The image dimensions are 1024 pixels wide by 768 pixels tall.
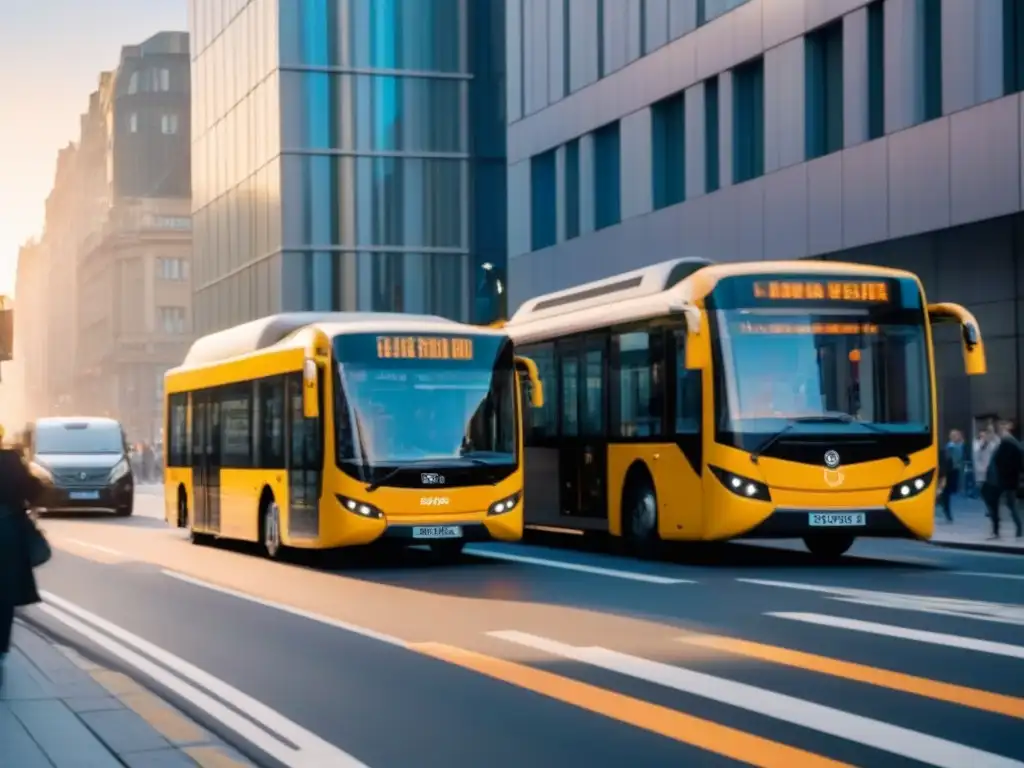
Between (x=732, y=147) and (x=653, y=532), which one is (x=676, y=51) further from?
(x=653, y=532)

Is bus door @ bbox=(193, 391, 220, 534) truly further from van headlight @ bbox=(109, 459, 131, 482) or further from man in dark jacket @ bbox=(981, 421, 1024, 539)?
van headlight @ bbox=(109, 459, 131, 482)

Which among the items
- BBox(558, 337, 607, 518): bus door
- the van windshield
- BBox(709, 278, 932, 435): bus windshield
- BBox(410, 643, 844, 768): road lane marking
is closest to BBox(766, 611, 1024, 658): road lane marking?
BBox(410, 643, 844, 768): road lane marking

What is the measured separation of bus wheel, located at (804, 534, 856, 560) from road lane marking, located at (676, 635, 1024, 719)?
9119 millimetres

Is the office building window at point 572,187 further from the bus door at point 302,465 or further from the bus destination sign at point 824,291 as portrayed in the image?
the bus destination sign at point 824,291

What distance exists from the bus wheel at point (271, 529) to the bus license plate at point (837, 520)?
236 inches

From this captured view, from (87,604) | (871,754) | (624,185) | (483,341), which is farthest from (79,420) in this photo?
(871,754)

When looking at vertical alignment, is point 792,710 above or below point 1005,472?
below

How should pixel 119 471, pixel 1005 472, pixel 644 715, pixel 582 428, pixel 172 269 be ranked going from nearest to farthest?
1. pixel 644 715
2. pixel 582 428
3. pixel 1005 472
4. pixel 119 471
5. pixel 172 269

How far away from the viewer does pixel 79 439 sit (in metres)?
38.7

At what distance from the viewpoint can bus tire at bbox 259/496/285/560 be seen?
71.1ft

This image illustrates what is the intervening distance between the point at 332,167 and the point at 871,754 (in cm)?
5309

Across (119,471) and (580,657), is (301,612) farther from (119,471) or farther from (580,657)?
(119,471)

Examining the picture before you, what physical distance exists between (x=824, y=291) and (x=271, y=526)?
6698 mm

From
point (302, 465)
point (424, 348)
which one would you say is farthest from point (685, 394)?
point (302, 465)
